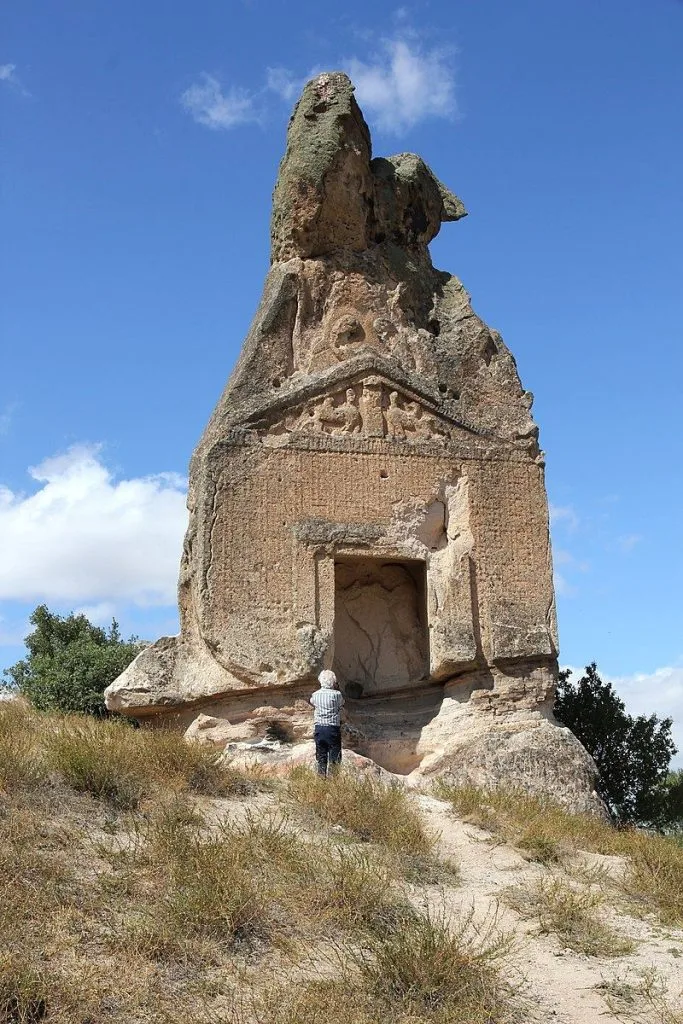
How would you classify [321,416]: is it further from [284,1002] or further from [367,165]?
[284,1002]

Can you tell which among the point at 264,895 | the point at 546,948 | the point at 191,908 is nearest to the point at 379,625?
the point at 546,948

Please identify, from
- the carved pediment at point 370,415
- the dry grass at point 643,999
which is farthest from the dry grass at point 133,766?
the carved pediment at point 370,415

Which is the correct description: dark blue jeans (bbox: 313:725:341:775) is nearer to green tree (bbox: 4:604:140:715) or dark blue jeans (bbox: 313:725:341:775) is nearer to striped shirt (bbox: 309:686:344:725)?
striped shirt (bbox: 309:686:344:725)

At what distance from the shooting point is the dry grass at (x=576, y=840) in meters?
7.66

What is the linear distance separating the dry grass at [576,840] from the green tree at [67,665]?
353 inches

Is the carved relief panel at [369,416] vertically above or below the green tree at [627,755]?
above

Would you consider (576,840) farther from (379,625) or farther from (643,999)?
(379,625)

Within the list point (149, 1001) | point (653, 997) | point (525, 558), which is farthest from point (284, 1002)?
point (525, 558)

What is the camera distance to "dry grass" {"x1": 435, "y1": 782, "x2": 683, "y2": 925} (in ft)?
25.1

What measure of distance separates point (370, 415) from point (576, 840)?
215 inches

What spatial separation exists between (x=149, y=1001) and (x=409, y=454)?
7.98 meters

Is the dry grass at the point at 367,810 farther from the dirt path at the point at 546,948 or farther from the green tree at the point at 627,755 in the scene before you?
the green tree at the point at 627,755

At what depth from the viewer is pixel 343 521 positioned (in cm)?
1167

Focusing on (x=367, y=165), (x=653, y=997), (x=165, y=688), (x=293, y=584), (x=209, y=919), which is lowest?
(x=653, y=997)
